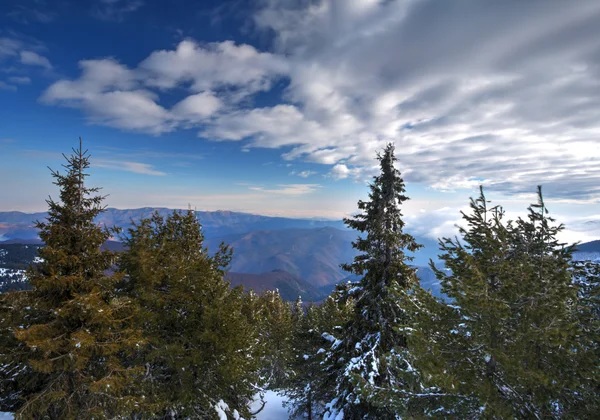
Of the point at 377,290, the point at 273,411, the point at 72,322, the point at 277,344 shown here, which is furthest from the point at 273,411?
the point at 72,322

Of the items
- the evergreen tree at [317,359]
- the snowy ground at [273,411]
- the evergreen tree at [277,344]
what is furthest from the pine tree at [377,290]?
the evergreen tree at [277,344]

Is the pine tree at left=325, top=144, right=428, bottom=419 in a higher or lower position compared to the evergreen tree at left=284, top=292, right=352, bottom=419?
higher

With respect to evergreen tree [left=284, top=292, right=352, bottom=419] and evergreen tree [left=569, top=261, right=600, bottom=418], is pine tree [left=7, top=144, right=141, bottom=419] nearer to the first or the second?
evergreen tree [left=284, top=292, right=352, bottom=419]

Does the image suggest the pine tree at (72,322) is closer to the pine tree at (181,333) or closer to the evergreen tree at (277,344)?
the pine tree at (181,333)

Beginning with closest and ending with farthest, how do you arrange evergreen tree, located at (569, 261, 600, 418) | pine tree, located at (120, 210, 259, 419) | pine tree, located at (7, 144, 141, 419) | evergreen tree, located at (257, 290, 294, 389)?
evergreen tree, located at (569, 261, 600, 418)
pine tree, located at (7, 144, 141, 419)
pine tree, located at (120, 210, 259, 419)
evergreen tree, located at (257, 290, 294, 389)

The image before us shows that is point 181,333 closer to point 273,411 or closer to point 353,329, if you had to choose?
point 353,329

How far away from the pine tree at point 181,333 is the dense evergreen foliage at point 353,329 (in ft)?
0.20

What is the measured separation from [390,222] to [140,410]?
11.7m

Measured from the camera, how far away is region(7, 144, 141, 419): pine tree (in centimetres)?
852

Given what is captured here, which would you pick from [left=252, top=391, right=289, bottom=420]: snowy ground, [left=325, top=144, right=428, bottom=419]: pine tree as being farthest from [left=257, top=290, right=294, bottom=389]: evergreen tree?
[left=325, top=144, right=428, bottom=419]: pine tree

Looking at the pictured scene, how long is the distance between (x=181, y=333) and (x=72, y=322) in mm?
4061

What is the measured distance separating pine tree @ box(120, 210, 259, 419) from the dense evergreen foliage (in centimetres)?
6

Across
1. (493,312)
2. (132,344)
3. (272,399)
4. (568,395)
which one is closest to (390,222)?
(493,312)

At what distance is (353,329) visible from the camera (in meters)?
13.3
